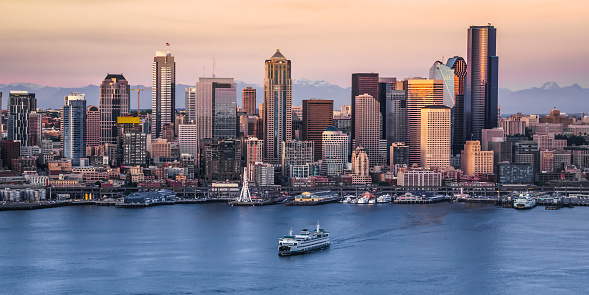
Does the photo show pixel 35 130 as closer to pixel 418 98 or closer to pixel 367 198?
pixel 418 98

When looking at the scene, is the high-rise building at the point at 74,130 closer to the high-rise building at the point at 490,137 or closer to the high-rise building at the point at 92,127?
the high-rise building at the point at 92,127

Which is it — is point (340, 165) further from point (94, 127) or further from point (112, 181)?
point (94, 127)

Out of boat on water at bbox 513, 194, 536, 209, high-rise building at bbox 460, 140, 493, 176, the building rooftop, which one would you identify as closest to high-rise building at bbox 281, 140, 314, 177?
high-rise building at bbox 460, 140, 493, 176

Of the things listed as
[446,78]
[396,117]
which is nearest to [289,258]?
[396,117]

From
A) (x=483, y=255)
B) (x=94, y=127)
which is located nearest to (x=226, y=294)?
(x=483, y=255)

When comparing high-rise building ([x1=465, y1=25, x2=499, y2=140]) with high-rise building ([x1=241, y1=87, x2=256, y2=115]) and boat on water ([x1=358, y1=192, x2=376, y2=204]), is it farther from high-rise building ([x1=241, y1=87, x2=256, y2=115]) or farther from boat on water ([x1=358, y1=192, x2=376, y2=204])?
boat on water ([x1=358, y1=192, x2=376, y2=204])

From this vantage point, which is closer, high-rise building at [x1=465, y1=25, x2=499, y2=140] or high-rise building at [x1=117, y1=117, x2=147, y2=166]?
high-rise building at [x1=117, y1=117, x2=147, y2=166]
